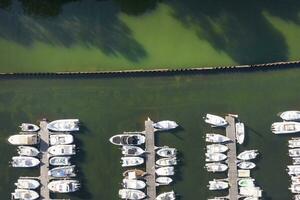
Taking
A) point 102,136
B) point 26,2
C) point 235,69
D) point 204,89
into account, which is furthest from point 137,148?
point 26,2

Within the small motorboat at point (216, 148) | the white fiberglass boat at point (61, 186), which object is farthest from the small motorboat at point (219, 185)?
the white fiberglass boat at point (61, 186)

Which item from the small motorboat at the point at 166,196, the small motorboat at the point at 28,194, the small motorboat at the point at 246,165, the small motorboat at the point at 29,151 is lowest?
the small motorboat at the point at 166,196

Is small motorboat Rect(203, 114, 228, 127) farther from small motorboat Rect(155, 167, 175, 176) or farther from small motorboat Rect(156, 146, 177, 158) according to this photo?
small motorboat Rect(155, 167, 175, 176)

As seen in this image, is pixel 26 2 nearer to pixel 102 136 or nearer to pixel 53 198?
pixel 102 136

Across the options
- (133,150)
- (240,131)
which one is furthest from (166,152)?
(240,131)

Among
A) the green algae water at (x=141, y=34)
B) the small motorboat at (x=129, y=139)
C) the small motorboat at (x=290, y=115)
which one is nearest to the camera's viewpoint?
the green algae water at (x=141, y=34)

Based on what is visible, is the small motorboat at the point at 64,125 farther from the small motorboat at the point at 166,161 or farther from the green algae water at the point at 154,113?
the small motorboat at the point at 166,161
